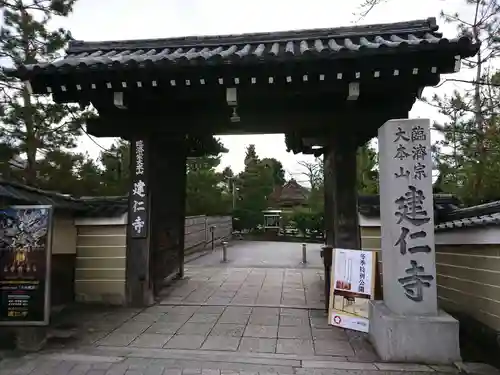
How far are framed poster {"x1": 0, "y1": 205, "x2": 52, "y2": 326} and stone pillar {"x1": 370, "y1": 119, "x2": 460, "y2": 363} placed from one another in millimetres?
4253

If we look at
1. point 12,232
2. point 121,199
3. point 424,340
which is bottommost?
point 424,340

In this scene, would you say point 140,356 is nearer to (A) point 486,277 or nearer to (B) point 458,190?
(A) point 486,277

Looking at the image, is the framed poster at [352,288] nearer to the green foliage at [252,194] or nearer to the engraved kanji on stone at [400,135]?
the engraved kanji on stone at [400,135]

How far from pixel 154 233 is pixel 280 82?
369 centimetres

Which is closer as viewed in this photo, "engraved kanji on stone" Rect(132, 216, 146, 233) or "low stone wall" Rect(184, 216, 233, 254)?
"engraved kanji on stone" Rect(132, 216, 146, 233)

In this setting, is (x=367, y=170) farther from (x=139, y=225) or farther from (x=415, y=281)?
(x=415, y=281)

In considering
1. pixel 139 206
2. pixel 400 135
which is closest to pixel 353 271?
pixel 400 135

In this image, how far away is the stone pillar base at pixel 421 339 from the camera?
Result: 4387 mm

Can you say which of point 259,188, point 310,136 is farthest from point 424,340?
point 259,188

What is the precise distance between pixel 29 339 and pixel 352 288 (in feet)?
14.3

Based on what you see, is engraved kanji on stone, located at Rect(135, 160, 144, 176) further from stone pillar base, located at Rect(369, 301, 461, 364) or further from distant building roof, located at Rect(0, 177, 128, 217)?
stone pillar base, located at Rect(369, 301, 461, 364)

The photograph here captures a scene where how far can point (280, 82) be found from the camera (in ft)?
19.8

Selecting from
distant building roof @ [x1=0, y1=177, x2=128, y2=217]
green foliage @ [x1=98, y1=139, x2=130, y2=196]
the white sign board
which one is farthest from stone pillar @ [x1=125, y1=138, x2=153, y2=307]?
green foliage @ [x1=98, y1=139, x2=130, y2=196]

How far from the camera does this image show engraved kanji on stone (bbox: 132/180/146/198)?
7203mm
